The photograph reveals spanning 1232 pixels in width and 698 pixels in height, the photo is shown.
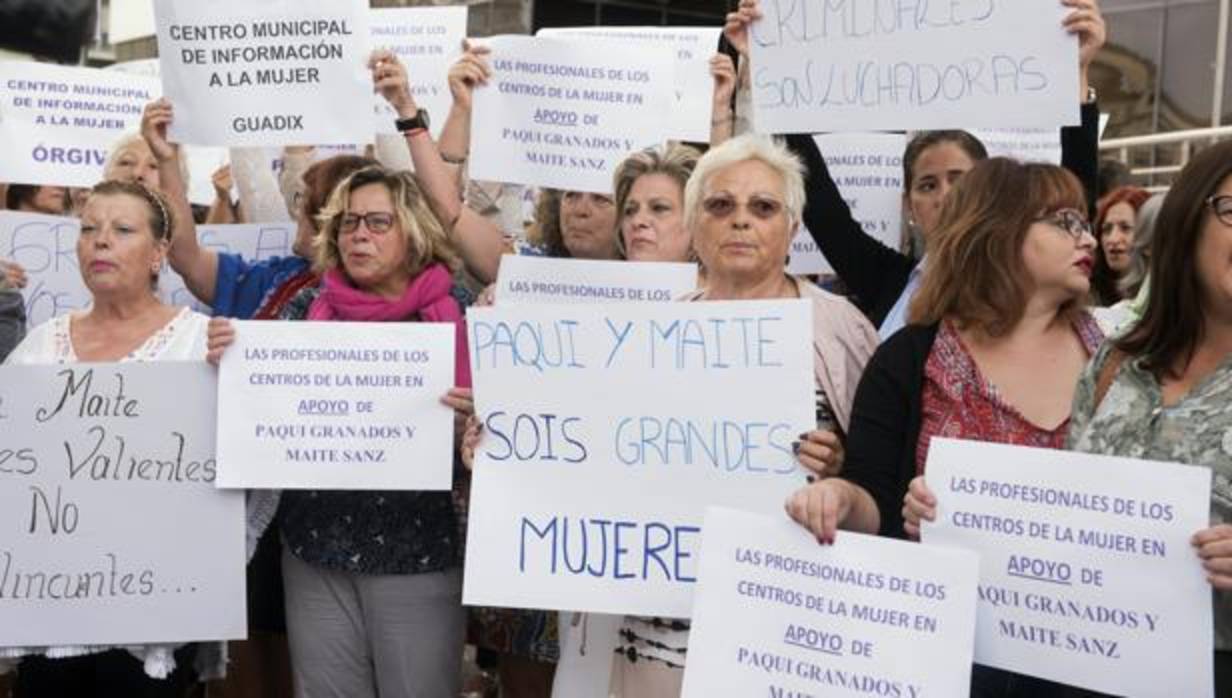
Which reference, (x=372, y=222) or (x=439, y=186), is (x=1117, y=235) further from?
(x=372, y=222)

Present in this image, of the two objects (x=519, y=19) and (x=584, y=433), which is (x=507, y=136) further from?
A: (x=519, y=19)

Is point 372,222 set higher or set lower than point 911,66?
lower

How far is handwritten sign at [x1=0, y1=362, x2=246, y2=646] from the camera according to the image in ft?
14.3

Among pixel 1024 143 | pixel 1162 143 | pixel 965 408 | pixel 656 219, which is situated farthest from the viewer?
pixel 1162 143

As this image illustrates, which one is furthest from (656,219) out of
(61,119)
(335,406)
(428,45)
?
(61,119)

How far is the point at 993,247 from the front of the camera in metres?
3.49

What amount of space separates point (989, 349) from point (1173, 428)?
56 cm

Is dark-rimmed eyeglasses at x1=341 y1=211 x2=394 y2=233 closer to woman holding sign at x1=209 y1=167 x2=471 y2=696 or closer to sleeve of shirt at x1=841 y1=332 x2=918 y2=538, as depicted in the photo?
woman holding sign at x1=209 y1=167 x2=471 y2=696

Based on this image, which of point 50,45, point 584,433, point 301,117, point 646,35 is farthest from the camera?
point 50,45

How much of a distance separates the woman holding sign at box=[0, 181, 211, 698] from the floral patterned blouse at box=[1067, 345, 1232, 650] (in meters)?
2.44

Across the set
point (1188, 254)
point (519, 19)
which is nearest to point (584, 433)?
point (1188, 254)

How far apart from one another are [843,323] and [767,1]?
3.87 feet

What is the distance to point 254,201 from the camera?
247 inches

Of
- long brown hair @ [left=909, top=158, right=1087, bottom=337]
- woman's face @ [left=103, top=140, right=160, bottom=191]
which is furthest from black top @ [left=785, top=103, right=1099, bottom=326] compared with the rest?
woman's face @ [left=103, top=140, right=160, bottom=191]
